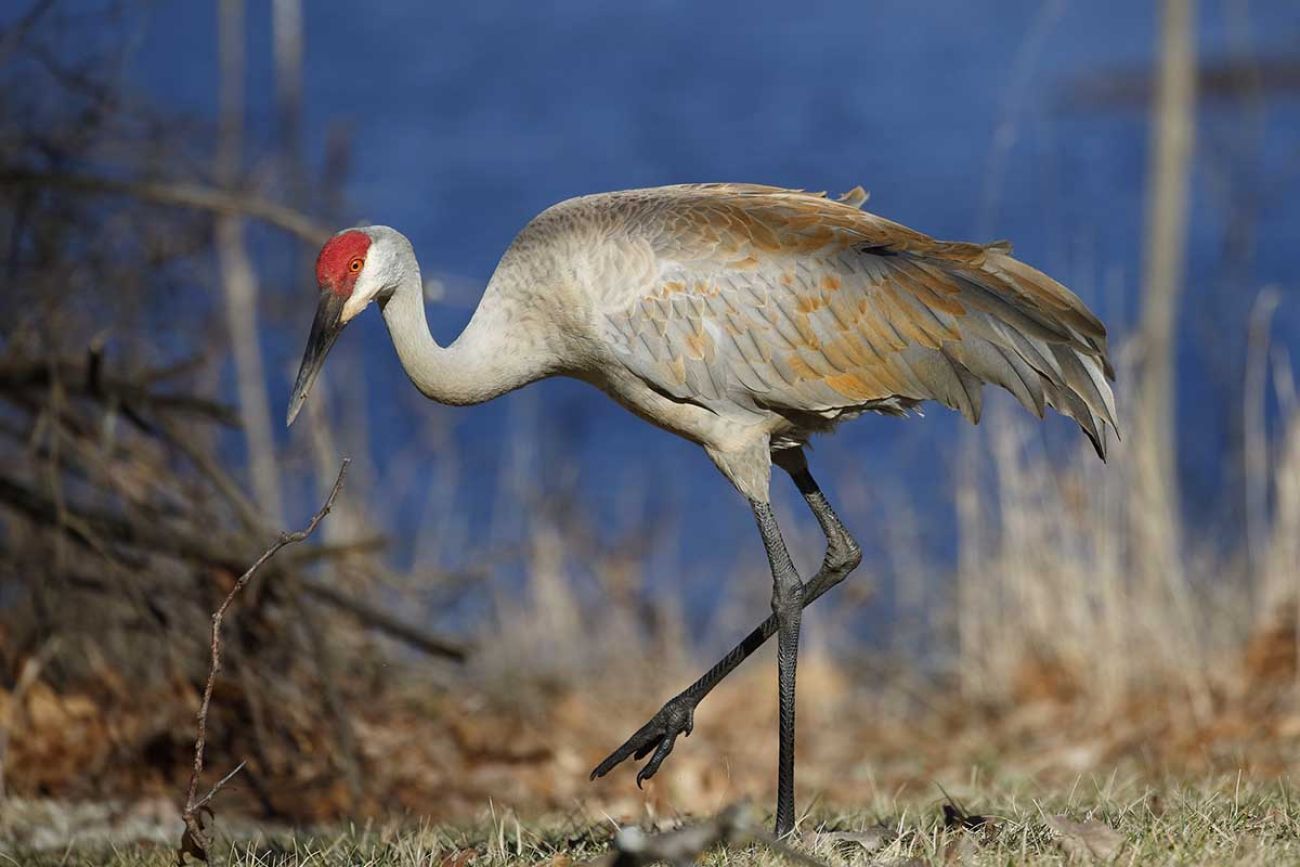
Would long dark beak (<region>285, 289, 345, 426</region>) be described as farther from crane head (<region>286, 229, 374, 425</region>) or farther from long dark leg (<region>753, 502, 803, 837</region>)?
long dark leg (<region>753, 502, 803, 837</region>)

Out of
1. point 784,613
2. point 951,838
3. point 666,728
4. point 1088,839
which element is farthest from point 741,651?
point 1088,839

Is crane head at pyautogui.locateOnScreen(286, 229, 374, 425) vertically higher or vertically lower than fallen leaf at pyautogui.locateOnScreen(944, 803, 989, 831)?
higher

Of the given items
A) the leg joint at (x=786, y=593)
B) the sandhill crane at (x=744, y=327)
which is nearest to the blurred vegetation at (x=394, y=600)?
the leg joint at (x=786, y=593)

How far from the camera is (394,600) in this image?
7957 mm

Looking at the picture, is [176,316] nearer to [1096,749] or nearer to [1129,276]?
[1096,749]

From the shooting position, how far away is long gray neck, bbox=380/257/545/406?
182 inches

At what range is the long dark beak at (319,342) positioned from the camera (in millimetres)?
4477

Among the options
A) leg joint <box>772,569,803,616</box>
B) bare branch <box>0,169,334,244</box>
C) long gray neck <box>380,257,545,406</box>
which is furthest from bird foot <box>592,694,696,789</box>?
bare branch <box>0,169,334,244</box>

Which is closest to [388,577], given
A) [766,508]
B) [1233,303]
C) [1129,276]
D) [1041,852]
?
[766,508]

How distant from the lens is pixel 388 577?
636cm

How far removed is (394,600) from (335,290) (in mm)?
3617

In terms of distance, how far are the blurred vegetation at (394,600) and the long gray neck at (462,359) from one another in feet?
4.08

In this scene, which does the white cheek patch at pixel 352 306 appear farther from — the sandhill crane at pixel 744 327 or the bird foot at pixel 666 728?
the bird foot at pixel 666 728

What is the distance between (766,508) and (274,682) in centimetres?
242
